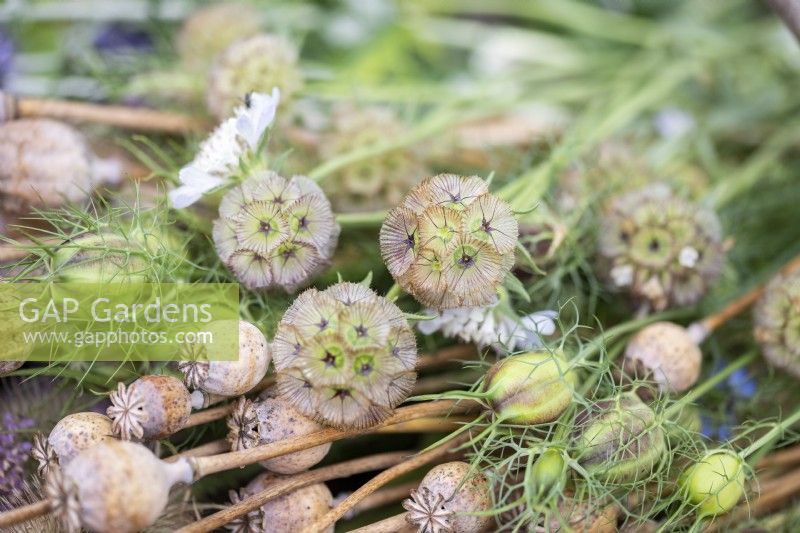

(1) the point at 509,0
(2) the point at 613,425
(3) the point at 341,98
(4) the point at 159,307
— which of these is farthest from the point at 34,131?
(1) the point at 509,0

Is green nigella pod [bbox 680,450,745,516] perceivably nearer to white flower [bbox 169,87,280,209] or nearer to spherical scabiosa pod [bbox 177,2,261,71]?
white flower [bbox 169,87,280,209]

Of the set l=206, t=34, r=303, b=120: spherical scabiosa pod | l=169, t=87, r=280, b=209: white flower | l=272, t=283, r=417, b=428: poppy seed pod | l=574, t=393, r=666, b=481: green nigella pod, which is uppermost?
l=206, t=34, r=303, b=120: spherical scabiosa pod

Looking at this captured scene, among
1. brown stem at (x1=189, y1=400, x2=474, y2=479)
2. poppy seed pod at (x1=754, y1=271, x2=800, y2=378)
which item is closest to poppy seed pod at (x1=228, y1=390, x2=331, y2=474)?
brown stem at (x1=189, y1=400, x2=474, y2=479)

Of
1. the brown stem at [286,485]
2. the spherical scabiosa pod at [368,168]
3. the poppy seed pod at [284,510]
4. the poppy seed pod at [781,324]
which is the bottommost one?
the poppy seed pod at [284,510]

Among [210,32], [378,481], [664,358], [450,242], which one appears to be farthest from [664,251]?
[210,32]

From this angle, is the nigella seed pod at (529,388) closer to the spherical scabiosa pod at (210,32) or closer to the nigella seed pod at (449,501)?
the nigella seed pod at (449,501)

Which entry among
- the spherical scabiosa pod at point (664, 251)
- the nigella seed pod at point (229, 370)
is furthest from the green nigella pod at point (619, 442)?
the nigella seed pod at point (229, 370)
